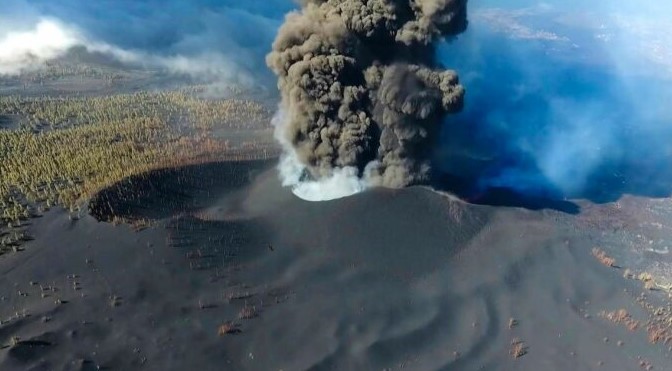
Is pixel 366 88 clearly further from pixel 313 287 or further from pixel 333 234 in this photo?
pixel 313 287

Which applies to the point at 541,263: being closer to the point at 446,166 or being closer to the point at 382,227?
the point at 382,227

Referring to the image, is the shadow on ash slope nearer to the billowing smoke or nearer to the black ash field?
the black ash field

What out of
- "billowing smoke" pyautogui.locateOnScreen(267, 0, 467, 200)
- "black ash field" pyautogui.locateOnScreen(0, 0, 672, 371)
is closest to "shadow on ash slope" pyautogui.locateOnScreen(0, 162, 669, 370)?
"black ash field" pyautogui.locateOnScreen(0, 0, 672, 371)

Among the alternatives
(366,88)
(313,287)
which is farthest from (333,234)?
(366,88)

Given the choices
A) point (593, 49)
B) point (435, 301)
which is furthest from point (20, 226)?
point (593, 49)

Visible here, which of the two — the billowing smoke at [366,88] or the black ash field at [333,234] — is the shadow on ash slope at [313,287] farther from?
the billowing smoke at [366,88]

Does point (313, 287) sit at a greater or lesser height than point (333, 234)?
lesser
